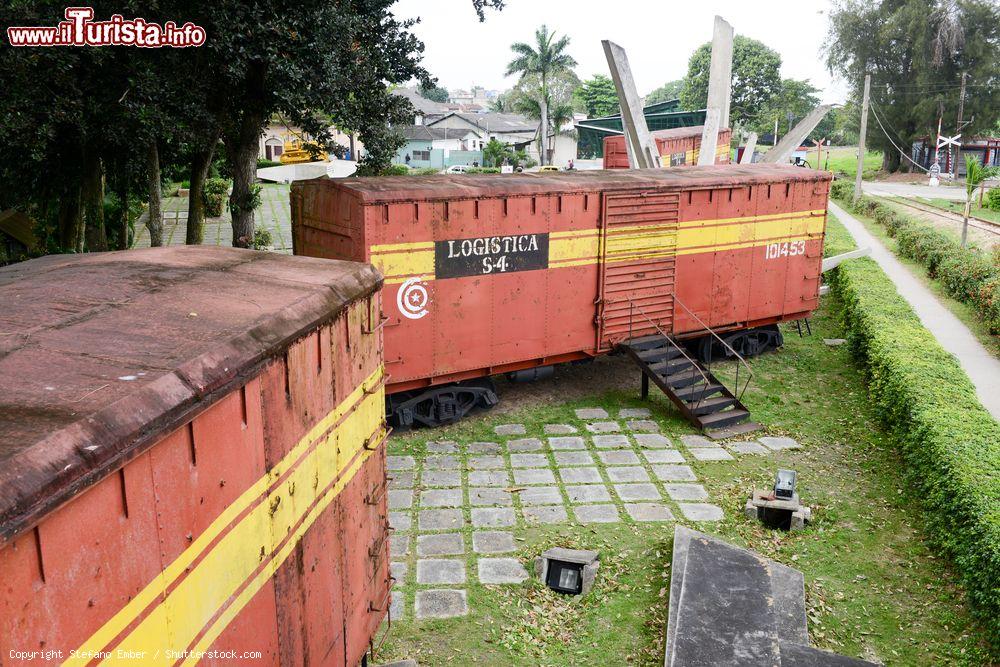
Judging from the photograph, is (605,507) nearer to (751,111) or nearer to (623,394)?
(623,394)

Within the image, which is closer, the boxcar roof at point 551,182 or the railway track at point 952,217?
the boxcar roof at point 551,182

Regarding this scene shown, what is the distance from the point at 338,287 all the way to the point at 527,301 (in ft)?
23.7

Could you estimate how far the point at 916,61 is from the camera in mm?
53844

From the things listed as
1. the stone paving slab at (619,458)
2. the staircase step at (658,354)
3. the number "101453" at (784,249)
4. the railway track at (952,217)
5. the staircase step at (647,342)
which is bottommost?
the stone paving slab at (619,458)

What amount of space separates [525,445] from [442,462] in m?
1.33

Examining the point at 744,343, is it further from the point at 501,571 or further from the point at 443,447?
the point at 501,571

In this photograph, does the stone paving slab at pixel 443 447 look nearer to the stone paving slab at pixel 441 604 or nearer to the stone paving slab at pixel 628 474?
the stone paving slab at pixel 628 474

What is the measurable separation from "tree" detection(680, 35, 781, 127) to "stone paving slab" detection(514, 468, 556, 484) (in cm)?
A: 6788

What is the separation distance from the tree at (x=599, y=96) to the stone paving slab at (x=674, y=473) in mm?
77295

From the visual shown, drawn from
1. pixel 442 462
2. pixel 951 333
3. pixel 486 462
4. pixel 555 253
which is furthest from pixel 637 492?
pixel 951 333

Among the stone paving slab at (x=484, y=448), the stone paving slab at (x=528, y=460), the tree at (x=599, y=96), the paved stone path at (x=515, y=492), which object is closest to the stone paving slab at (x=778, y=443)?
the paved stone path at (x=515, y=492)

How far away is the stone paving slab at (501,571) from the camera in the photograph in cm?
820

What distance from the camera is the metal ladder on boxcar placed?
12.2 metres

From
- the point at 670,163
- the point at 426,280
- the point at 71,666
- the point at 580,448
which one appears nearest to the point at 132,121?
the point at 426,280
